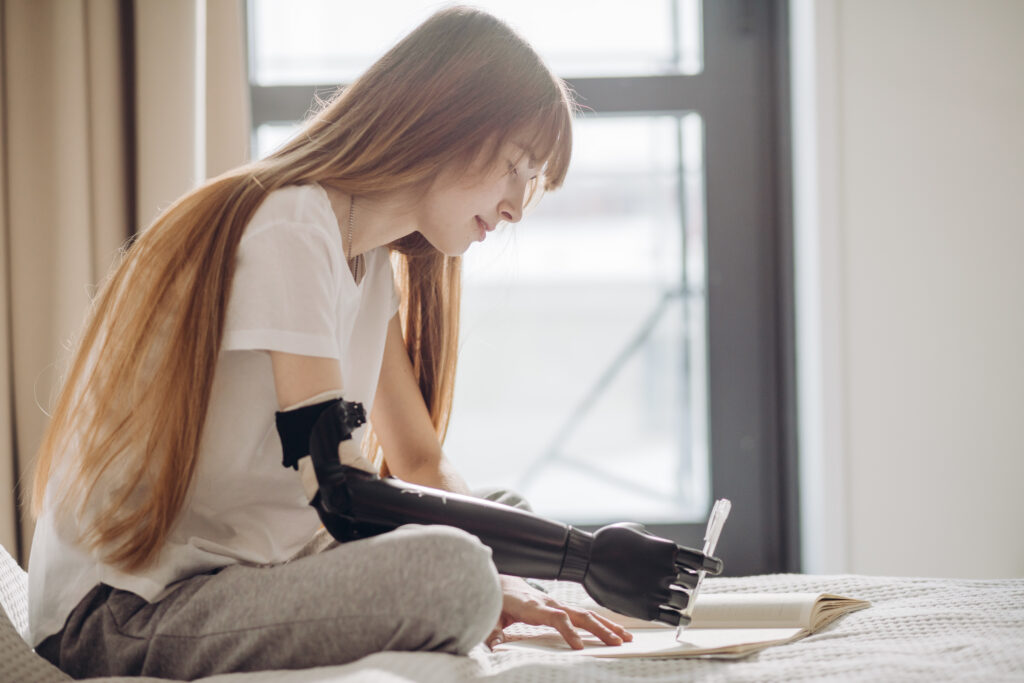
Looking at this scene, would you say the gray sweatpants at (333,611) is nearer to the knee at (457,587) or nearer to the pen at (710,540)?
the knee at (457,587)

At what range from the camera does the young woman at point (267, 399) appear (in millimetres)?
726

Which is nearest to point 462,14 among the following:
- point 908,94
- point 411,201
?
point 411,201

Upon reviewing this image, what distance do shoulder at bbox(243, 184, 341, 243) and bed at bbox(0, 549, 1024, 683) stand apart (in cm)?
39

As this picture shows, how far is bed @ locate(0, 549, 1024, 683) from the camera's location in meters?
0.68

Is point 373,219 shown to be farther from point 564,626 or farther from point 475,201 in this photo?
point 564,626

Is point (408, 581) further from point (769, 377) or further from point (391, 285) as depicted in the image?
point (769, 377)

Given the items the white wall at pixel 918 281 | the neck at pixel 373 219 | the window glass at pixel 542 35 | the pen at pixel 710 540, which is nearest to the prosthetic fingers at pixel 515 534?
the pen at pixel 710 540

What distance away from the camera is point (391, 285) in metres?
1.15

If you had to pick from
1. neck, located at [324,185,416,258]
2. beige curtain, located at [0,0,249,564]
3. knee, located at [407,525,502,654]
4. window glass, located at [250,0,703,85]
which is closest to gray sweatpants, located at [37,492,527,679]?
knee, located at [407,525,502,654]

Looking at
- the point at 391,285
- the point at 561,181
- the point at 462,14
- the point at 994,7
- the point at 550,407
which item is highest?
the point at 994,7

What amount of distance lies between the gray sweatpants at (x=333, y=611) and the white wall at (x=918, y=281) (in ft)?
4.30

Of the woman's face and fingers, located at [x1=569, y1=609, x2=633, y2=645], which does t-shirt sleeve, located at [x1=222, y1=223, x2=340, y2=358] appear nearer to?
the woman's face

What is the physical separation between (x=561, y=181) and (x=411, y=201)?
184 millimetres

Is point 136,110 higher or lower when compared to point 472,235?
higher
